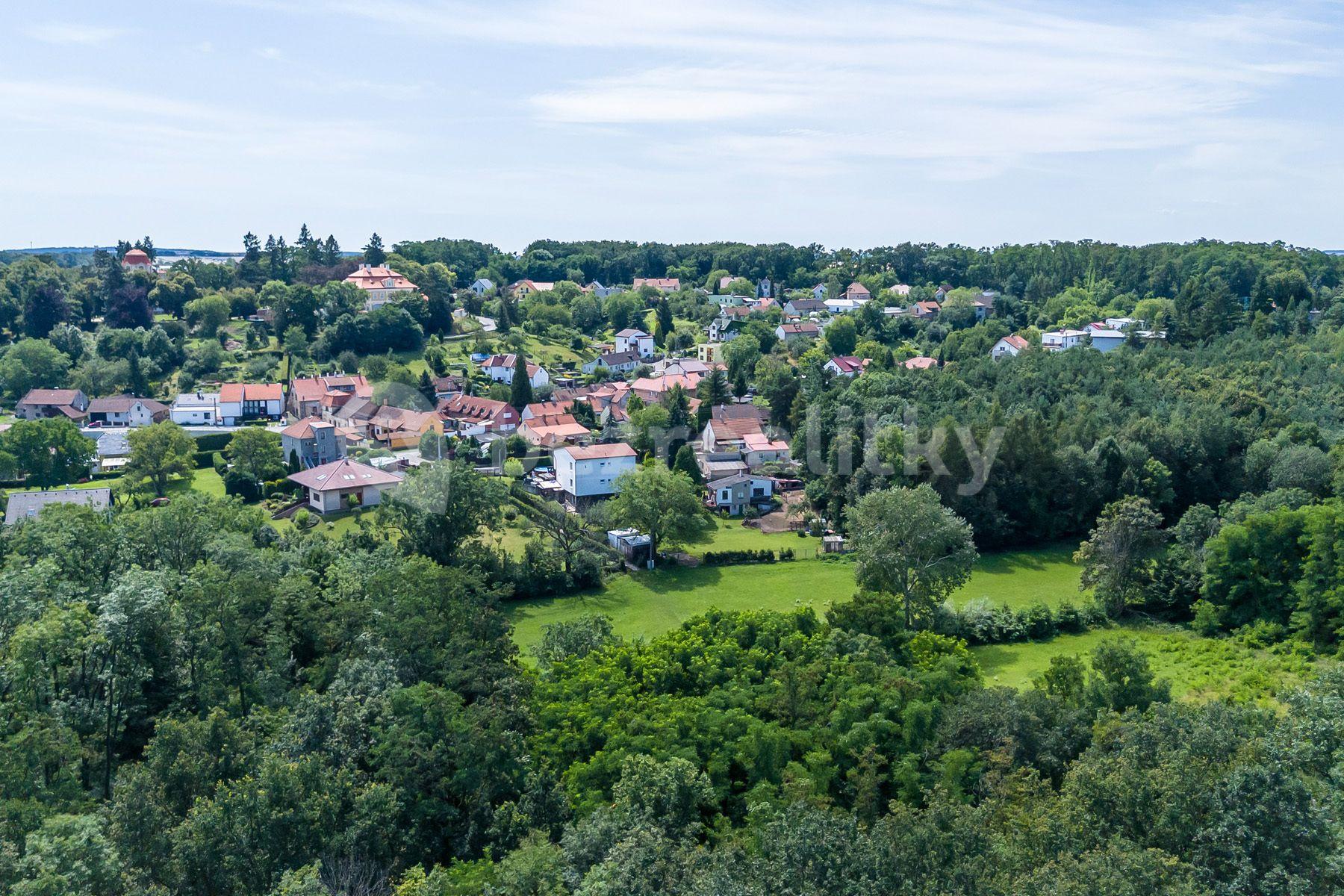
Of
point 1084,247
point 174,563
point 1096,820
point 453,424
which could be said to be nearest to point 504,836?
point 1096,820

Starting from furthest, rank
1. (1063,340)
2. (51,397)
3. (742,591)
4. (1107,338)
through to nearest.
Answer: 1. (1063,340)
2. (1107,338)
3. (51,397)
4. (742,591)

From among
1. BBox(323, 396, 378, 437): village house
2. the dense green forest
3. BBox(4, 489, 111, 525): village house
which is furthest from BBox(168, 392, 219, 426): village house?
BBox(4, 489, 111, 525): village house

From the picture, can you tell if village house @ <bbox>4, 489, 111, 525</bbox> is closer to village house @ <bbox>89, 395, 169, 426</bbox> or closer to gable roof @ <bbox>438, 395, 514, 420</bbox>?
village house @ <bbox>89, 395, 169, 426</bbox>

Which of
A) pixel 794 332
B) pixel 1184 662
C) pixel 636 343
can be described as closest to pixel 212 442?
pixel 636 343

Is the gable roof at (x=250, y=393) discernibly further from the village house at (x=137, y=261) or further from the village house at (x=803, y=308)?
the village house at (x=803, y=308)

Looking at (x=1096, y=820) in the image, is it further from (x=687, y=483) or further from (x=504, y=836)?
(x=687, y=483)

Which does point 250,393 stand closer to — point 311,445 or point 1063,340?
point 311,445
